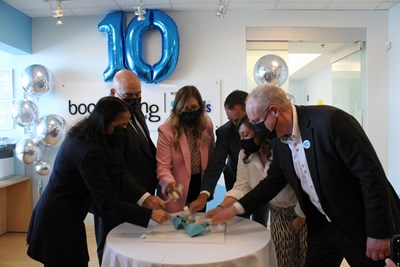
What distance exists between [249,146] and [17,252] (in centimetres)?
314

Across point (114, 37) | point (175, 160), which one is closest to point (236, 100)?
point (175, 160)

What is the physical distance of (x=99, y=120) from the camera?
1751 millimetres

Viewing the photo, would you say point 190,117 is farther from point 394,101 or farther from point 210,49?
point 394,101

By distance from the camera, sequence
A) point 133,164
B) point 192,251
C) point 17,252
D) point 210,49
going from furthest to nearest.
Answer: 1. point 210,49
2. point 17,252
3. point 133,164
4. point 192,251

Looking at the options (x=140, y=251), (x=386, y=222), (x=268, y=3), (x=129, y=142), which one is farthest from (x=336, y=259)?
(x=268, y=3)

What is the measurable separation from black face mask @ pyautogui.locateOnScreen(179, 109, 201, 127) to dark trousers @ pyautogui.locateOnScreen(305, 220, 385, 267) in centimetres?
100

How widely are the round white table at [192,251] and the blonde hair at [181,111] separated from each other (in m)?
0.72

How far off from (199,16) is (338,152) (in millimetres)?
3328

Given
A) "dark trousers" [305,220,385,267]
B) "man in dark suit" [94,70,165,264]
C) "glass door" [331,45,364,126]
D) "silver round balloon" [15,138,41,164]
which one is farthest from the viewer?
"glass door" [331,45,364,126]

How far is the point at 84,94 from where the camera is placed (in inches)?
174

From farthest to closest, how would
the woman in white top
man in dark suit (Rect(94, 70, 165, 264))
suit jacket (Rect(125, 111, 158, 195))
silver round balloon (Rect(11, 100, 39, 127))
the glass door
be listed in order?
the glass door, silver round balloon (Rect(11, 100, 39, 127)), suit jacket (Rect(125, 111, 158, 195)), man in dark suit (Rect(94, 70, 165, 264)), the woman in white top

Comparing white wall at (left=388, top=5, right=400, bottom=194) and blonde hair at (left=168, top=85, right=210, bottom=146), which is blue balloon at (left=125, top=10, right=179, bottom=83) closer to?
blonde hair at (left=168, top=85, right=210, bottom=146)

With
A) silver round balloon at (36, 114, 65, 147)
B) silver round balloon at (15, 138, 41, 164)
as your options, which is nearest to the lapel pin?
silver round balloon at (36, 114, 65, 147)

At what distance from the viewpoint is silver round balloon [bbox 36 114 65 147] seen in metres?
4.00
